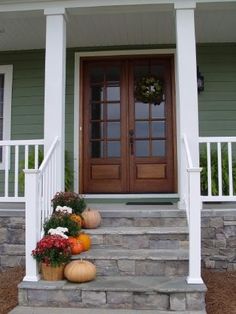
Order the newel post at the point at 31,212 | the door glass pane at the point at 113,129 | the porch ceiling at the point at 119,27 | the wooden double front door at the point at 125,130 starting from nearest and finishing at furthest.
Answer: the newel post at the point at 31,212 → the porch ceiling at the point at 119,27 → the wooden double front door at the point at 125,130 → the door glass pane at the point at 113,129

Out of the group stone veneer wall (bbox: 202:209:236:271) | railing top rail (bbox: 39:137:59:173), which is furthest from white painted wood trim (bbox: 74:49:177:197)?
stone veneer wall (bbox: 202:209:236:271)

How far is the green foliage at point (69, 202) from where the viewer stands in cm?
413

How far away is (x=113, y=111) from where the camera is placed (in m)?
6.00

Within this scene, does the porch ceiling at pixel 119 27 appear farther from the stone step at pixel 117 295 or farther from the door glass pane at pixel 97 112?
the stone step at pixel 117 295

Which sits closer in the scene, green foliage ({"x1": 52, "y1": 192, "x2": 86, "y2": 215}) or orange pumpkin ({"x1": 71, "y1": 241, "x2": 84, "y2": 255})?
orange pumpkin ({"x1": 71, "y1": 241, "x2": 84, "y2": 255})

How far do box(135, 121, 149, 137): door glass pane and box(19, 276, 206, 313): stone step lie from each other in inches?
115

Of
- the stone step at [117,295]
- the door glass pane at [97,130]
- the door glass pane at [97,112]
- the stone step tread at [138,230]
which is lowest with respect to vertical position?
the stone step at [117,295]

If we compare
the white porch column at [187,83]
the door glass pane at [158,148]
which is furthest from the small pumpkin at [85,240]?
the door glass pane at [158,148]

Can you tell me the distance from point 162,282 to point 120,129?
2981mm

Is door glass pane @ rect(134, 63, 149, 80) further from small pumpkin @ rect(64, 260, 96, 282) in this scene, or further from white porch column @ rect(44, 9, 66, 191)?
small pumpkin @ rect(64, 260, 96, 282)

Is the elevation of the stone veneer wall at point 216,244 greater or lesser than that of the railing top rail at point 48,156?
lesser

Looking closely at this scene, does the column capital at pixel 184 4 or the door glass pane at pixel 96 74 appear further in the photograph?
the door glass pane at pixel 96 74

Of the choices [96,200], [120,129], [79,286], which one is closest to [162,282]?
[79,286]

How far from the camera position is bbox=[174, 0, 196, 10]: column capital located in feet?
14.8
